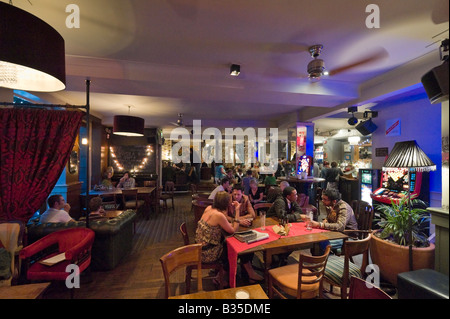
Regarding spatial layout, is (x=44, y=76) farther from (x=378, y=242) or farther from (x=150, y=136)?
(x=150, y=136)

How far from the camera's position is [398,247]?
253 cm

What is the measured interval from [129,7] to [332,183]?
25.1 ft

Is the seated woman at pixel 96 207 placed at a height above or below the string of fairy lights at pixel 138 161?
below

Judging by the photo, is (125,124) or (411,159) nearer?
(411,159)

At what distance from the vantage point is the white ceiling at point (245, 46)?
2.10 metres

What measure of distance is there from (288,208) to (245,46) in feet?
8.50

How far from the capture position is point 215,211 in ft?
8.18

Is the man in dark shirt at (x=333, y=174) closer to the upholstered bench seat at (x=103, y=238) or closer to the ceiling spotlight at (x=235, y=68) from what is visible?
the ceiling spotlight at (x=235, y=68)

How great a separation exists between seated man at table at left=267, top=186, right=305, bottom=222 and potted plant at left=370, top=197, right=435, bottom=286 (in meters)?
1.05

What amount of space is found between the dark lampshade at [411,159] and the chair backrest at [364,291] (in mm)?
1946

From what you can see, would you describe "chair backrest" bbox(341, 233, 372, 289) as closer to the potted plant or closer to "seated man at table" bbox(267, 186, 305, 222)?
the potted plant

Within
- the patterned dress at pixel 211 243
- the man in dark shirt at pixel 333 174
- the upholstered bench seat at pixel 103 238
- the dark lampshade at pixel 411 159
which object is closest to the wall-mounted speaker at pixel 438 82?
the dark lampshade at pixel 411 159

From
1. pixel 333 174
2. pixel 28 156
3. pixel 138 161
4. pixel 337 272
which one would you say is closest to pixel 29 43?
pixel 28 156

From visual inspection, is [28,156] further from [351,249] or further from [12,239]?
[351,249]
